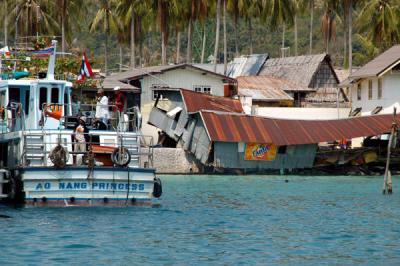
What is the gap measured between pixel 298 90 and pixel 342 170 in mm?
16132

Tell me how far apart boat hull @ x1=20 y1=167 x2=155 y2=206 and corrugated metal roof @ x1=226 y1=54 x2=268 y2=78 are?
55.4 m

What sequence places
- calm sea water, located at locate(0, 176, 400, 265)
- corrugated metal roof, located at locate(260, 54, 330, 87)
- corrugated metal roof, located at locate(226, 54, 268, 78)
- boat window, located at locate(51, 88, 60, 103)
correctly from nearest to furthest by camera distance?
1. calm sea water, located at locate(0, 176, 400, 265)
2. boat window, located at locate(51, 88, 60, 103)
3. corrugated metal roof, located at locate(260, 54, 330, 87)
4. corrugated metal roof, located at locate(226, 54, 268, 78)

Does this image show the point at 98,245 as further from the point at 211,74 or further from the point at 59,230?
the point at 211,74

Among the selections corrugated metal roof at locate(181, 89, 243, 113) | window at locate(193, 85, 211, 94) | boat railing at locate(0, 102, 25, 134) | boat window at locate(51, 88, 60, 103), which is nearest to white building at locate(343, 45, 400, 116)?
window at locate(193, 85, 211, 94)

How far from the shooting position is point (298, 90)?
76688 millimetres

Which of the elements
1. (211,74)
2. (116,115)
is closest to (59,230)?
(116,115)

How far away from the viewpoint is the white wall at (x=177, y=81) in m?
69.4

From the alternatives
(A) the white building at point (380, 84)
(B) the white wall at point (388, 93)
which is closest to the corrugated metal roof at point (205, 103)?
(A) the white building at point (380, 84)

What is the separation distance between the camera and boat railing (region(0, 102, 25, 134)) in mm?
35062

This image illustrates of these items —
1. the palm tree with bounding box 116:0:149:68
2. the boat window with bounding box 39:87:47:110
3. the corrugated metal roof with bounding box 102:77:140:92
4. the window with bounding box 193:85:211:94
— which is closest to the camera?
the boat window with bounding box 39:87:47:110

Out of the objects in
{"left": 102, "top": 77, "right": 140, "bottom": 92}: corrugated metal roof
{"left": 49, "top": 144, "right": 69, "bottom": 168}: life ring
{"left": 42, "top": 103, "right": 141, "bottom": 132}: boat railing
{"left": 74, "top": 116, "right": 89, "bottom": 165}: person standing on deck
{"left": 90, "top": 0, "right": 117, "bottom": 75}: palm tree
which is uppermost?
{"left": 90, "top": 0, "right": 117, "bottom": 75}: palm tree

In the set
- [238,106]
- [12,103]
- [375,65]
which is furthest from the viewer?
→ [375,65]

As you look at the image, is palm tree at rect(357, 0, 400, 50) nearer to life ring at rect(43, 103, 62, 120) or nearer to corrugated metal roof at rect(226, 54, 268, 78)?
corrugated metal roof at rect(226, 54, 268, 78)

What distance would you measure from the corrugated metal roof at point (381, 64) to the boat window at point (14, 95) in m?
34.7
